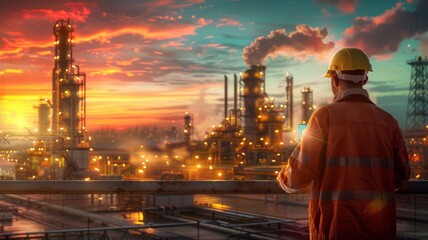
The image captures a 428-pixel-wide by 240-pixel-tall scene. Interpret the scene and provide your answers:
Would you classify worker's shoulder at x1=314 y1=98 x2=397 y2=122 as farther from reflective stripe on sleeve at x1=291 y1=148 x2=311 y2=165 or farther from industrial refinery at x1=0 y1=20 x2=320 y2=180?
industrial refinery at x1=0 y1=20 x2=320 y2=180

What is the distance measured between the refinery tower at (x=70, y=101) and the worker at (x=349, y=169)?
38534mm

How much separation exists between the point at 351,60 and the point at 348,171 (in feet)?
1.72

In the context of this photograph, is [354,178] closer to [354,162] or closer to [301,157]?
[354,162]

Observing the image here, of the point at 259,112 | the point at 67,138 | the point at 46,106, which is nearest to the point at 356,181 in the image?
the point at 67,138

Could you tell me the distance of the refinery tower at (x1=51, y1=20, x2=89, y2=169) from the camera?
3994 centimetres

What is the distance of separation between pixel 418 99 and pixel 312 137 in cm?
5520

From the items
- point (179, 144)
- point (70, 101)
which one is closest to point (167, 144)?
point (179, 144)

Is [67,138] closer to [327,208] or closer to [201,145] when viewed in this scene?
[201,145]

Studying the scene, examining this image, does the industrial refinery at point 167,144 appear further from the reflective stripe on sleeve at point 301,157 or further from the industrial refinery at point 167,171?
the reflective stripe on sleeve at point 301,157

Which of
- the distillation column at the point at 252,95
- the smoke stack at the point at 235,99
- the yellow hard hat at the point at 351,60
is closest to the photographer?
the yellow hard hat at the point at 351,60

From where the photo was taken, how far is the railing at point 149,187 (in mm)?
3174

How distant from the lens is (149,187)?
10.6ft

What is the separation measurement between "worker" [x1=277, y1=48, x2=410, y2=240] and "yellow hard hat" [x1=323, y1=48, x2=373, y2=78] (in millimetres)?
111

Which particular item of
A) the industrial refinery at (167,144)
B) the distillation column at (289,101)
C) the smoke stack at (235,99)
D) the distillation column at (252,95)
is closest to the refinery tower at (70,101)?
the industrial refinery at (167,144)
